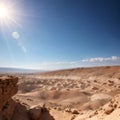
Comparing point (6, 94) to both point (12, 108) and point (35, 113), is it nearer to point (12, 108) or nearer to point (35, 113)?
point (12, 108)

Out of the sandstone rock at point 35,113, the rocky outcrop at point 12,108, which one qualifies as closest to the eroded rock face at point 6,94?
the rocky outcrop at point 12,108

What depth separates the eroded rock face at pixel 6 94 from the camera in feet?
34.4

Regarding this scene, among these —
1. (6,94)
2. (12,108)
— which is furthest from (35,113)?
(6,94)

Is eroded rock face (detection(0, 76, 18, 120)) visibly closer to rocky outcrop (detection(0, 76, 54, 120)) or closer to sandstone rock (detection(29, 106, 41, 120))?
rocky outcrop (detection(0, 76, 54, 120))

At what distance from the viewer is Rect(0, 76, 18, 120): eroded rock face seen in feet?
34.4

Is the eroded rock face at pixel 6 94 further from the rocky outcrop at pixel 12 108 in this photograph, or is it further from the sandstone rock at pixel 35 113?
the sandstone rock at pixel 35 113

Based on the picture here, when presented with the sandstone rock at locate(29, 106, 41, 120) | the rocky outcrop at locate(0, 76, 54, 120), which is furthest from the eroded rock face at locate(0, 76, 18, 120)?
the sandstone rock at locate(29, 106, 41, 120)

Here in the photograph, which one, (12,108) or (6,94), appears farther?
(12,108)

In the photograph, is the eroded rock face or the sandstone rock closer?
the eroded rock face

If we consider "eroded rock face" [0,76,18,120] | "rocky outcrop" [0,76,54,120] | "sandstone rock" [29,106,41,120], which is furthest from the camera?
"sandstone rock" [29,106,41,120]

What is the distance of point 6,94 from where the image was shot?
10.8 m

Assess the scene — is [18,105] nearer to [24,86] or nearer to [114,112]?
[114,112]

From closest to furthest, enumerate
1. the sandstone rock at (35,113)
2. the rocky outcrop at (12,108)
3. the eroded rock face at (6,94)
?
1. the eroded rock face at (6,94)
2. the rocky outcrop at (12,108)
3. the sandstone rock at (35,113)

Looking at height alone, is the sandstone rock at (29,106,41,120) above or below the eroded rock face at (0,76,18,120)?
below
